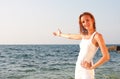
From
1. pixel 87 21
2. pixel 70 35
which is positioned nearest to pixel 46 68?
pixel 70 35

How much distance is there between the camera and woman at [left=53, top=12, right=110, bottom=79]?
4.03m

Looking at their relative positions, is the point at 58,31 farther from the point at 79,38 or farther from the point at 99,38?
the point at 99,38

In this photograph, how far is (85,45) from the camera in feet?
13.5

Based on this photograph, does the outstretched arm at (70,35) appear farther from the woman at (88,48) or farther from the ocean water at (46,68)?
the ocean water at (46,68)

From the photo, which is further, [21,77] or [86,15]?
[21,77]

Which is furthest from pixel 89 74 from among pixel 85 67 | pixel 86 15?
pixel 86 15

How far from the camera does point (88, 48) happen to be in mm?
4098

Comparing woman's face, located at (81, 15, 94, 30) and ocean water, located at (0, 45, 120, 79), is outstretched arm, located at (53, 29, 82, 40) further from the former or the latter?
ocean water, located at (0, 45, 120, 79)

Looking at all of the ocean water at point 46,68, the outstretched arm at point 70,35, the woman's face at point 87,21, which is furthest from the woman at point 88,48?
the ocean water at point 46,68

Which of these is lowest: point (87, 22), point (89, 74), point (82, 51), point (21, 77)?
point (21, 77)

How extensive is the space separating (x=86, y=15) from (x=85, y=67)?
0.65m

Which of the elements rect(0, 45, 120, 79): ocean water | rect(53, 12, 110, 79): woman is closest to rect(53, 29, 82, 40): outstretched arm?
rect(53, 12, 110, 79): woman

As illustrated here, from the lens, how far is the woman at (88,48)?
4.03 metres

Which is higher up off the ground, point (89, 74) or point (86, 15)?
point (86, 15)
